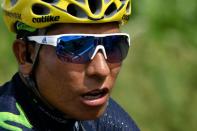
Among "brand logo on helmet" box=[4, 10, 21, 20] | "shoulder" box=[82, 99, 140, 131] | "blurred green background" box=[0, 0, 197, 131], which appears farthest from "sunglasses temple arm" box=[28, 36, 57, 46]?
"blurred green background" box=[0, 0, 197, 131]

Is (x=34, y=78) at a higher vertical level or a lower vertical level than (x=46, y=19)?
lower

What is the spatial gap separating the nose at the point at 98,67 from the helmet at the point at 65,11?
0.14 metres

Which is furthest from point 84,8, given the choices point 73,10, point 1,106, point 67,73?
point 1,106

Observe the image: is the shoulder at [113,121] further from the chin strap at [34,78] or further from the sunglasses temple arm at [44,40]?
the sunglasses temple arm at [44,40]

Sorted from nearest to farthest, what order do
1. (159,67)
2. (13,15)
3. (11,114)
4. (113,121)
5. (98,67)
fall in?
(98,67) < (11,114) < (13,15) < (113,121) < (159,67)

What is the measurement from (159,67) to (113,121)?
2.65m

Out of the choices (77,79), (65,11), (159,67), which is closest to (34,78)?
(77,79)

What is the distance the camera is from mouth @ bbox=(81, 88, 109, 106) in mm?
3006

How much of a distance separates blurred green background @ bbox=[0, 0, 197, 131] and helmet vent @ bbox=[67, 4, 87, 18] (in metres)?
3.00

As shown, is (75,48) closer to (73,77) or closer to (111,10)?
(73,77)

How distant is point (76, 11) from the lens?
302cm

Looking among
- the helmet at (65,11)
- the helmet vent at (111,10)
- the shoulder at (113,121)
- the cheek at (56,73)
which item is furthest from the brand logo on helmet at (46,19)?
the shoulder at (113,121)

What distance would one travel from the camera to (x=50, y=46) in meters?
3.03

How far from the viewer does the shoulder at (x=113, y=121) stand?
355cm
